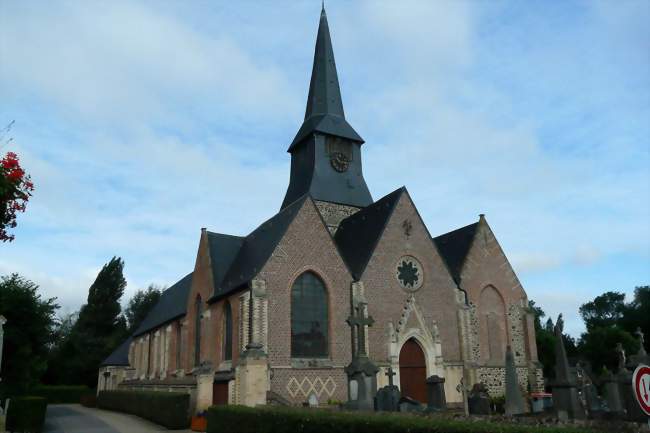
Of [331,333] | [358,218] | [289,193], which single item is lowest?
[331,333]

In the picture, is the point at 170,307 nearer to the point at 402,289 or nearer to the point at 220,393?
the point at 220,393

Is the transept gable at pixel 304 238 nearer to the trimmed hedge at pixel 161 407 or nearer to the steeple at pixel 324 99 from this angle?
the trimmed hedge at pixel 161 407

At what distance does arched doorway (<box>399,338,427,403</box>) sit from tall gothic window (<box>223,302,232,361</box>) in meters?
7.08

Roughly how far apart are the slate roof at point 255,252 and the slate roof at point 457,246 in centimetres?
746

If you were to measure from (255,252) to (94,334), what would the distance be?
43148 mm

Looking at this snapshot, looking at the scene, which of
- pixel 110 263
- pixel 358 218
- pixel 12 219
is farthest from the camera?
pixel 110 263

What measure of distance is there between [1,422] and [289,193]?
21451 mm

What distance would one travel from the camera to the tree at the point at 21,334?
2016 centimetres

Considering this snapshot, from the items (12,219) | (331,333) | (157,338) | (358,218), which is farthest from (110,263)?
(12,219)

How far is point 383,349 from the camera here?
22031 mm

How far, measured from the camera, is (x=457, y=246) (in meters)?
27.7

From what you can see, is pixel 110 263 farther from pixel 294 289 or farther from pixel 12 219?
pixel 12 219

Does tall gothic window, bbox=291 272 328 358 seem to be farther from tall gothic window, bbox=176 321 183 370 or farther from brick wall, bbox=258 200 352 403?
tall gothic window, bbox=176 321 183 370

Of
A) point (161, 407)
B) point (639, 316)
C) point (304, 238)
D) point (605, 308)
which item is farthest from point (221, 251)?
point (605, 308)
